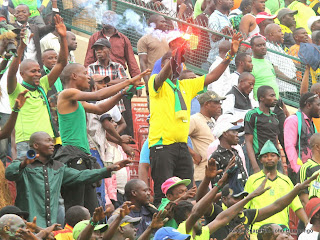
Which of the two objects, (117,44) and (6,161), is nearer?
(6,161)

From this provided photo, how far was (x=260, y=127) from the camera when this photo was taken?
13.2 metres

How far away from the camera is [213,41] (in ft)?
54.2

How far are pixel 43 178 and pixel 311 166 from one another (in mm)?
3847

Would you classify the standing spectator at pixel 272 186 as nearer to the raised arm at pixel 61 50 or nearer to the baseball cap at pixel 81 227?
the raised arm at pixel 61 50

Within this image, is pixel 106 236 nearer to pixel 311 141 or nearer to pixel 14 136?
pixel 14 136

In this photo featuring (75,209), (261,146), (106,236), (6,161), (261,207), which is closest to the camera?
Answer: (106,236)

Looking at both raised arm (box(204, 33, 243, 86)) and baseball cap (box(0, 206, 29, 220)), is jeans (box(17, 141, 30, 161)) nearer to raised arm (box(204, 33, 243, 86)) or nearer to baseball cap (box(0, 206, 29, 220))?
baseball cap (box(0, 206, 29, 220))

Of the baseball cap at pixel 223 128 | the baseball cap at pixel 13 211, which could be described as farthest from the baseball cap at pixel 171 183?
the baseball cap at pixel 13 211

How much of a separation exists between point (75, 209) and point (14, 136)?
98.7 inches

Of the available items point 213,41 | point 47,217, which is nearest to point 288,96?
point 213,41

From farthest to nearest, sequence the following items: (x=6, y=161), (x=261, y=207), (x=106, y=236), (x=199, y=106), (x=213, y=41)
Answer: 1. (x=213, y=41)
2. (x=199, y=106)
3. (x=6, y=161)
4. (x=261, y=207)
5. (x=106, y=236)

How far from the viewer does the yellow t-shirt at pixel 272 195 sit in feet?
37.7

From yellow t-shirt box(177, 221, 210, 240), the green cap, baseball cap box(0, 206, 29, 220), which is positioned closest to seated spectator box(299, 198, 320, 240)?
yellow t-shirt box(177, 221, 210, 240)

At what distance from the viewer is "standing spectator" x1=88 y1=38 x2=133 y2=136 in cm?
1423
